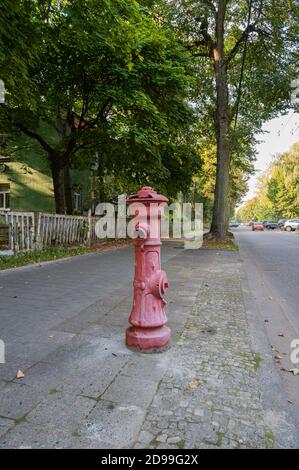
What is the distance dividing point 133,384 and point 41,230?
907cm

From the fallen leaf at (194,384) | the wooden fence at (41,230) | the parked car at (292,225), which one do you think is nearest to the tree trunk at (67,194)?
the wooden fence at (41,230)

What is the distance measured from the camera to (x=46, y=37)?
33.7ft

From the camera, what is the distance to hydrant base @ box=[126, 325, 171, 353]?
132 inches

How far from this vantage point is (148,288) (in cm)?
341

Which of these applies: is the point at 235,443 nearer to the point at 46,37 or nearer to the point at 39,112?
the point at 46,37

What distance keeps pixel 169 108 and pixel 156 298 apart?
39.2 feet

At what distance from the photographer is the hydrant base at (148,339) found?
3352 millimetres

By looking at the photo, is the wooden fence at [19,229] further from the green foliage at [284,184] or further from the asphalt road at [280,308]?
the green foliage at [284,184]

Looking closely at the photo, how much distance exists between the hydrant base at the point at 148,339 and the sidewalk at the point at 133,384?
0.30 ft

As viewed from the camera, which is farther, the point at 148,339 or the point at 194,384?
the point at 148,339

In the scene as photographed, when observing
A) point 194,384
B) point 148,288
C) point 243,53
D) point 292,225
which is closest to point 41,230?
point 148,288

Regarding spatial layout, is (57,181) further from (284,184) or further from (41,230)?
(284,184)

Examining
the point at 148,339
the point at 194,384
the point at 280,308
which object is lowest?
the point at 280,308

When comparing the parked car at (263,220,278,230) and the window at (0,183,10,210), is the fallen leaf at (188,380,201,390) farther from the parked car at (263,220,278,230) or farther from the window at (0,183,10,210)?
the parked car at (263,220,278,230)
